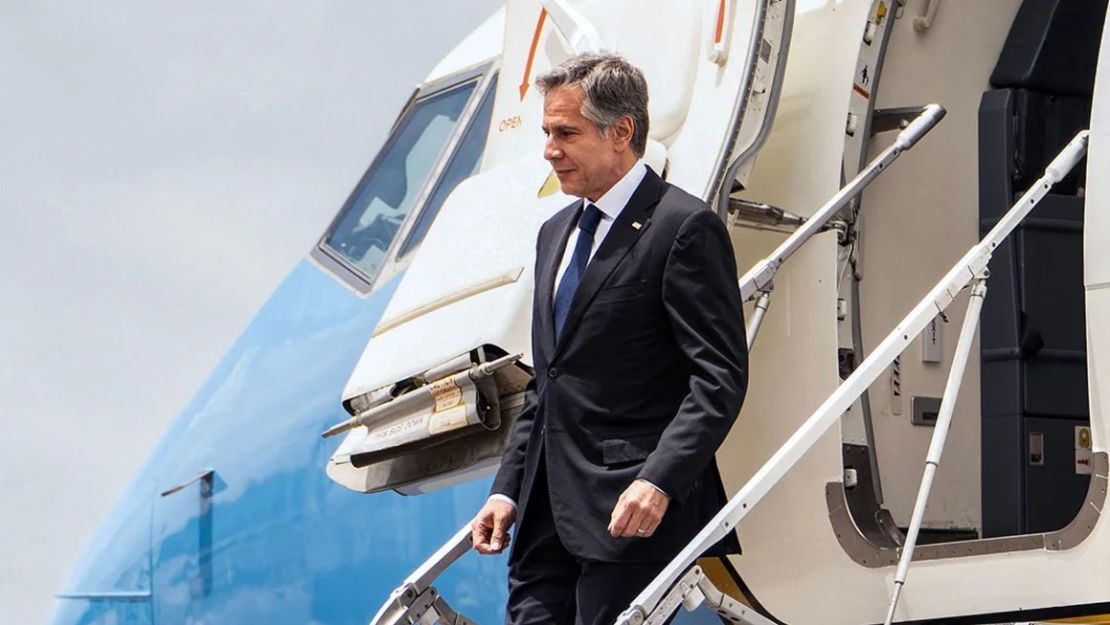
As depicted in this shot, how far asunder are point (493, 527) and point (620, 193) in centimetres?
69

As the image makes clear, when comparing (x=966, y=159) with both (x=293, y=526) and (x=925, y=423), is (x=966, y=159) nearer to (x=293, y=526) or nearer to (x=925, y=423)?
→ (x=925, y=423)

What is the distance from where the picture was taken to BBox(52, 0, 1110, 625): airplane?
3.51 meters

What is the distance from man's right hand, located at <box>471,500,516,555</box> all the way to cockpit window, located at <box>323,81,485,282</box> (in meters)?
A: 2.56

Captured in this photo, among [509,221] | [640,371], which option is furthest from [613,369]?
[509,221]

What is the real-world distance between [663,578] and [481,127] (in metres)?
3.03

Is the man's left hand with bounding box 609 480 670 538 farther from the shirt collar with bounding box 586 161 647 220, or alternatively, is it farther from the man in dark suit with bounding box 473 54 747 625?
the shirt collar with bounding box 586 161 647 220

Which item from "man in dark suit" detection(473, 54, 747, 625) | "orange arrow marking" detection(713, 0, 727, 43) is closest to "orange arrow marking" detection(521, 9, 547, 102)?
"orange arrow marking" detection(713, 0, 727, 43)

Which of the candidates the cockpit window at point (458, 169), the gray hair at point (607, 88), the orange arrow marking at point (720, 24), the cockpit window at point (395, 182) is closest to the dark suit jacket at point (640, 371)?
the gray hair at point (607, 88)

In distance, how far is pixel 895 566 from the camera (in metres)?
3.78

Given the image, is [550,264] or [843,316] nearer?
[550,264]

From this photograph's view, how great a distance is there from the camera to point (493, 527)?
10.9 ft

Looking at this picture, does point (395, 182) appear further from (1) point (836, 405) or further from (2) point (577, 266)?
(1) point (836, 405)

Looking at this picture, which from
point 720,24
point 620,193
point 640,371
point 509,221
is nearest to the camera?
point 640,371

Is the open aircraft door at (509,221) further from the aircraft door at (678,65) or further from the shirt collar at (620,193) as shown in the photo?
the shirt collar at (620,193)
